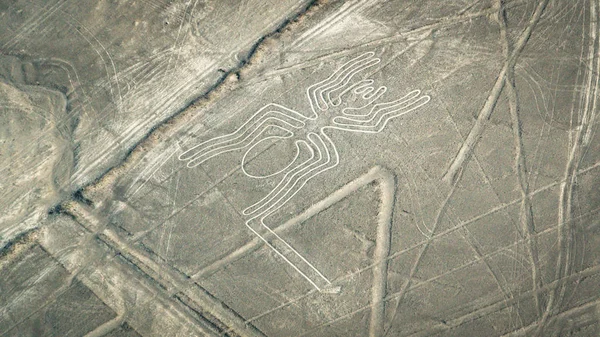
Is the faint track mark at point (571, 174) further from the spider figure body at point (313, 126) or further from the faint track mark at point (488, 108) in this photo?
the spider figure body at point (313, 126)

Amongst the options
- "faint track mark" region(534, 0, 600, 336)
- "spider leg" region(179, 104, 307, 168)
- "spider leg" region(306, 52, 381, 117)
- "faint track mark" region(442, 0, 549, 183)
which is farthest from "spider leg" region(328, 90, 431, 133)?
"faint track mark" region(534, 0, 600, 336)

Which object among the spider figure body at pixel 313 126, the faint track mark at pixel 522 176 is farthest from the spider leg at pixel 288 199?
the faint track mark at pixel 522 176

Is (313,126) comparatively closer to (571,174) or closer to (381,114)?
(381,114)

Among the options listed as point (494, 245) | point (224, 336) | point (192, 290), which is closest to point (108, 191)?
point (192, 290)

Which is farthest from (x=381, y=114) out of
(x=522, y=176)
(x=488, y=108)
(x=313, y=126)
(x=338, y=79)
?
(x=522, y=176)

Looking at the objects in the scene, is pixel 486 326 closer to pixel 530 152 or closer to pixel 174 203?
pixel 530 152
